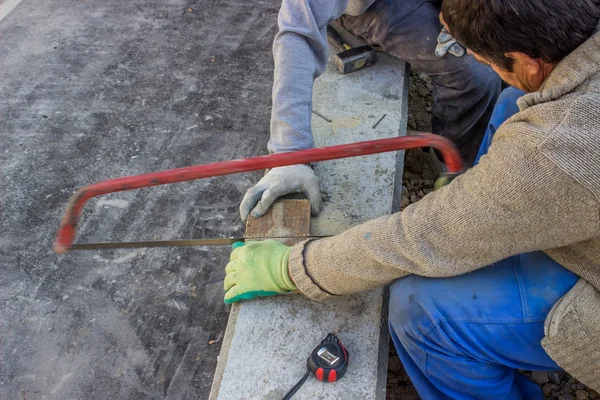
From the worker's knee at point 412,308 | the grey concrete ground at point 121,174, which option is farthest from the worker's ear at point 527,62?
the grey concrete ground at point 121,174

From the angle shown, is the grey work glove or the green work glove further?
the grey work glove

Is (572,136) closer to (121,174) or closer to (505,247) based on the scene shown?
(505,247)

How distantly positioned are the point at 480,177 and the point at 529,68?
0.37 metres

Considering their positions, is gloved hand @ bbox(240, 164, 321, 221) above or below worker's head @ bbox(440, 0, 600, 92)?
below

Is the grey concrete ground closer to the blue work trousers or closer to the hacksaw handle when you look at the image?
the hacksaw handle

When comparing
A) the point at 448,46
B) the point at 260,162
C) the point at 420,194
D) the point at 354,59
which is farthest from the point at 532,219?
the point at 354,59

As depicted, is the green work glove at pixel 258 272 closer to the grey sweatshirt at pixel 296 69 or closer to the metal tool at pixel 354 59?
the grey sweatshirt at pixel 296 69

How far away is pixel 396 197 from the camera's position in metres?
2.39

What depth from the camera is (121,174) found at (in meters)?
2.64

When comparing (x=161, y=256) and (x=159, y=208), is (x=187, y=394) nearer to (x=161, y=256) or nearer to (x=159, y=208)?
(x=161, y=256)

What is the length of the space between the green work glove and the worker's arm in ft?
0.90

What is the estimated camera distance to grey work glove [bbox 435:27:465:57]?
8.27 feet

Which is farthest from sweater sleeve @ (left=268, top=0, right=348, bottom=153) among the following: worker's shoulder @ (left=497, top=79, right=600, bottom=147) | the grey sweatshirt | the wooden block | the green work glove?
worker's shoulder @ (left=497, top=79, right=600, bottom=147)

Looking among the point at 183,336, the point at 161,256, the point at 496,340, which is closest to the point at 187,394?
the point at 183,336
